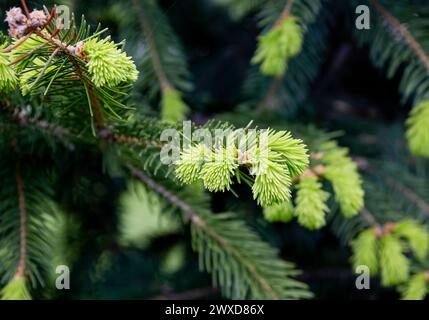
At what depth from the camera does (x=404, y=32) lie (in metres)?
1.23

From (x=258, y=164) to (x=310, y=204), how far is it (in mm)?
304

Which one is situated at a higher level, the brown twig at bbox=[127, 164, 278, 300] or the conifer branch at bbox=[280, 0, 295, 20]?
the conifer branch at bbox=[280, 0, 295, 20]

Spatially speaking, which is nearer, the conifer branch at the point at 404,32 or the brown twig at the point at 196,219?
the brown twig at the point at 196,219

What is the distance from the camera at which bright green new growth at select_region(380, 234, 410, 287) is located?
109 centimetres

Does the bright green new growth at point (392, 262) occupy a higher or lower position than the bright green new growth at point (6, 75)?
lower

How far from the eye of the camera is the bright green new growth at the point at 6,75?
2.12 feet

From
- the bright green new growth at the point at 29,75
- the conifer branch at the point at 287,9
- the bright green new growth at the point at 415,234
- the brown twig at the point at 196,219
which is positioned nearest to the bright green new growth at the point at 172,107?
the brown twig at the point at 196,219

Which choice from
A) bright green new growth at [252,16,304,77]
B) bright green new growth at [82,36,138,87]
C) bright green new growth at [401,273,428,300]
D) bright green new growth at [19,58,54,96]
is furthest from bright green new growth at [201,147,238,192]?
bright green new growth at [401,273,428,300]

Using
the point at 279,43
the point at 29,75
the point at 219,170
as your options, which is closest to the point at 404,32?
the point at 279,43

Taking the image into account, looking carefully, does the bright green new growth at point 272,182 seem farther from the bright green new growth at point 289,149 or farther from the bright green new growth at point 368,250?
the bright green new growth at point 368,250

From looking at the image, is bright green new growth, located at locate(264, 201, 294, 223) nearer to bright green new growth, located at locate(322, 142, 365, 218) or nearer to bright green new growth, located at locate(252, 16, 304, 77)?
bright green new growth, located at locate(322, 142, 365, 218)

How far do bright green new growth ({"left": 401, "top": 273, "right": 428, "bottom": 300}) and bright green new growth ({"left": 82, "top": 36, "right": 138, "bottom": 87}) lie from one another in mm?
907

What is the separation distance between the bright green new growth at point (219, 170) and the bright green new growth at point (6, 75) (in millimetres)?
294
